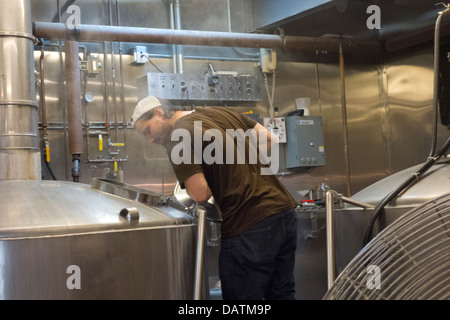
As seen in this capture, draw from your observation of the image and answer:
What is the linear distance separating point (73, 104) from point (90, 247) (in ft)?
7.76

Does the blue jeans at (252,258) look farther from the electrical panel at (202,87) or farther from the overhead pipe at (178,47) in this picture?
the overhead pipe at (178,47)

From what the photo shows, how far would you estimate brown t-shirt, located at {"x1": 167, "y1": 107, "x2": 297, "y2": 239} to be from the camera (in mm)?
2141

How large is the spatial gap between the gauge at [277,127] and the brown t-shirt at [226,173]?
2.91m

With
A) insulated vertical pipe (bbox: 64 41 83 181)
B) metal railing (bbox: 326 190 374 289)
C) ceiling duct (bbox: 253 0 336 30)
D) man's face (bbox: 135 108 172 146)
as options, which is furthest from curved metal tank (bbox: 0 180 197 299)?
ceiling duct (bbox: 253 0 336 30)

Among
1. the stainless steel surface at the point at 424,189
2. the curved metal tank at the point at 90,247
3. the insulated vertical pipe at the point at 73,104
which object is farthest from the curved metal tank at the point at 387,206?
the insulated vertical pipe at the point at 73,104

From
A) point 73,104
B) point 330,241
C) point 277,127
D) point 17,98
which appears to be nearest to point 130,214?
point 330,241

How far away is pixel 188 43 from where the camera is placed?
A: 14.8 ft

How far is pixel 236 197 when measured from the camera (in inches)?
86.7

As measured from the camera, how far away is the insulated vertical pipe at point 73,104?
423 cm

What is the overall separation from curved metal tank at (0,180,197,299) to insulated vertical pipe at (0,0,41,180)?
39 centimetres

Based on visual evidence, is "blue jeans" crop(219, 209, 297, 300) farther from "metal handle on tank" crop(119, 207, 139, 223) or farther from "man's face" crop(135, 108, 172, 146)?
"man's face" crop(135, 108, 172, 146)

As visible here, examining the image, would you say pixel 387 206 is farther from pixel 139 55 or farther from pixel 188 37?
pixel 139 55
